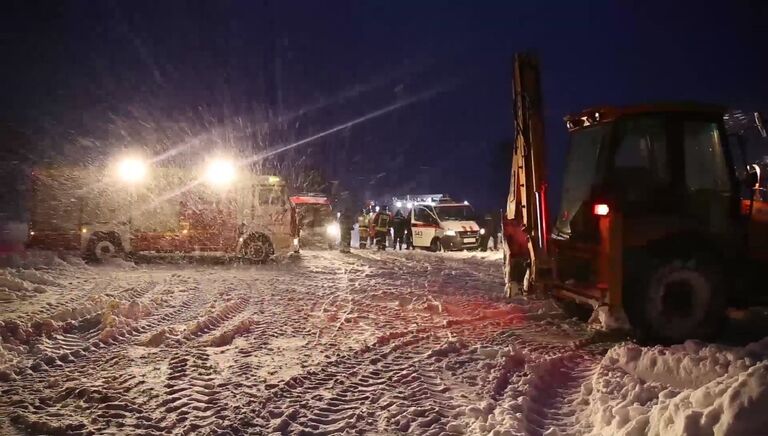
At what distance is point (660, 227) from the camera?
6848 mm

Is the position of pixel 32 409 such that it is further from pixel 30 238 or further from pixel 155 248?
pixel 30 238

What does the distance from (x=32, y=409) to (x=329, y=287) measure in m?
7.52

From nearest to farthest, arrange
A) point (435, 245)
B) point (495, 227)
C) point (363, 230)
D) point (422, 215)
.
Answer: point (435, 245) → point (422, 215) → point (495, 227) → point (363, 230)

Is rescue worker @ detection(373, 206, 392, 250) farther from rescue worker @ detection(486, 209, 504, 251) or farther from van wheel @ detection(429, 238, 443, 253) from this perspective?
rescue worker @ detection(486, 209, 504, 251)

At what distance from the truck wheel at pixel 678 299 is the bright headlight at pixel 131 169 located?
599 inches

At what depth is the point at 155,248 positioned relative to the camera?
1716cm

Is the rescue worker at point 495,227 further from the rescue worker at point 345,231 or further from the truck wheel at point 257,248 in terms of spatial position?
the truck wheel at point 257,248

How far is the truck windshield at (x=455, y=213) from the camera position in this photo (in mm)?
22672

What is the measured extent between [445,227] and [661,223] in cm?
1546

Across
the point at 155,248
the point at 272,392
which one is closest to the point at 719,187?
the point at 272,392

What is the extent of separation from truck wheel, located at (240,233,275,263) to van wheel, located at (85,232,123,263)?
363 centimetres

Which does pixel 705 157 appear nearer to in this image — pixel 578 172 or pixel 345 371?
pixel 578 172

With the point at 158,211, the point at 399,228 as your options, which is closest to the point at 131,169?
the point at 158,211

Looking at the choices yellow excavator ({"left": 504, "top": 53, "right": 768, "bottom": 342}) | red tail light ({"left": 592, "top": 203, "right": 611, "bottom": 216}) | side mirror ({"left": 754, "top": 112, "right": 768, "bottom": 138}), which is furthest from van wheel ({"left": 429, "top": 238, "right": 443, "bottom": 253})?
side mirror ({"left": 754, "top": 112, "right": 768, "bottom": 138})
